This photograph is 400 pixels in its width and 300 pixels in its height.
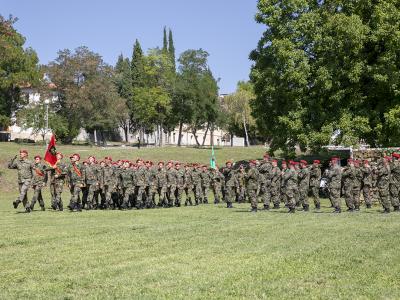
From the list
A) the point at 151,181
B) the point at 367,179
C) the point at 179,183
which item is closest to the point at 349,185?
the point at 367,179

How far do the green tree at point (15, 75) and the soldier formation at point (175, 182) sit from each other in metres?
36.6

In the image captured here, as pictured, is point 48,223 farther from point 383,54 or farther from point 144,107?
point 144,107

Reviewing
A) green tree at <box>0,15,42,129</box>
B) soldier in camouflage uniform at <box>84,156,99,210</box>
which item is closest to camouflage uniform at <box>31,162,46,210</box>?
soldier in camouflage uniform at <box>84,156,99,210</box>

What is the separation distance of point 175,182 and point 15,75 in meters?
44.5

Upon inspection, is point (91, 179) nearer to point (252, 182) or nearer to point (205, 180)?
point (252, 182)

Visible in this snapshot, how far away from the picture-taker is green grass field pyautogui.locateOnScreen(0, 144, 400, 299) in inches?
341

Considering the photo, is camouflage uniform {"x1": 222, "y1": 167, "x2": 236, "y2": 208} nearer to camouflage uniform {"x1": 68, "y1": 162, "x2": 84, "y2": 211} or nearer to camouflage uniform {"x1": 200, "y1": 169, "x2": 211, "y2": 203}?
camouflage uniform {"x1": 200, "y1": 169, "x2": 211, "y2": 203}

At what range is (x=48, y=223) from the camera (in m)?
17.6

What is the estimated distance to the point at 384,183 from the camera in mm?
21859

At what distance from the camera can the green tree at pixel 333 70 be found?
32.4 metres

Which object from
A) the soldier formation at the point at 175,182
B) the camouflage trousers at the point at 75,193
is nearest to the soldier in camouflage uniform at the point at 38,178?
the soldier formation at the point at 175,182

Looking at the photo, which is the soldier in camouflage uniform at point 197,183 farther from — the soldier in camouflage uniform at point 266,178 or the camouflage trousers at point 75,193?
the camouflage trousers at point 75,193

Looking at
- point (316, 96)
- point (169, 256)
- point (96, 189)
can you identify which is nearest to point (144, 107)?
point (316, 96)

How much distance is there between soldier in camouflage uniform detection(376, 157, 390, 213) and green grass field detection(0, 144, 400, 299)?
3.31 meters
